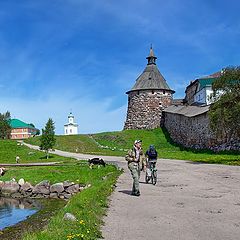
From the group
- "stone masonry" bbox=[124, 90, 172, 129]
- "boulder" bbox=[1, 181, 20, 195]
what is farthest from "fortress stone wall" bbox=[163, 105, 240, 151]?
"boulder" bbox=[1, 181, 20, 195]

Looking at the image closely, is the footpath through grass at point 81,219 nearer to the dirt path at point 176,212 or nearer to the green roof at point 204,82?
the dirt path at point 176,212

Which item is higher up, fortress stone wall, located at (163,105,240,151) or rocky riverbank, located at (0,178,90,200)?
fortress stone wall, located at (163,105,240,151)

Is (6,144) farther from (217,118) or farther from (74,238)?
(74,238)

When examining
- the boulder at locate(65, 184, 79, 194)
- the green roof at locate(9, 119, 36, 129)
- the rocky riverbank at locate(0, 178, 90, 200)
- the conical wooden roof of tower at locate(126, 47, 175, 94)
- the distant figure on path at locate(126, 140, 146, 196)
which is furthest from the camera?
the green roof at locate(9, 119, 36, 129)

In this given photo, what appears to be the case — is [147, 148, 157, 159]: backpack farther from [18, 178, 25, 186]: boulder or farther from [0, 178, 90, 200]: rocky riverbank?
[18, 178, 25, 186]: boulder

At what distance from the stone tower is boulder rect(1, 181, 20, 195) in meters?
42.5

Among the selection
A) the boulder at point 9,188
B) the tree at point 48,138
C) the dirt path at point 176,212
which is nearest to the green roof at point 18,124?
the tree at point 48,138

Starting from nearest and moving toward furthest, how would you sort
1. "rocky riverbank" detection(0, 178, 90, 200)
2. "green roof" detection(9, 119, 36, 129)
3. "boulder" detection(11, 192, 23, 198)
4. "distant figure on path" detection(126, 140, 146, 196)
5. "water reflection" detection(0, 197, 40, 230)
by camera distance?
"distant figure on path" detection(126, 140, 146, 196)
"water reflection" detection(0, 197, 40, 230)
"rocky riverbank" detection(0, 178, 90, 200)
"boulder" detection(11, 192, 23, 198)
"green roof" detection(9, 119, 36, 129)

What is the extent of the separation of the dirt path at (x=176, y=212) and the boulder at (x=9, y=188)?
916cm

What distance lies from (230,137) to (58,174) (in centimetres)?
1987

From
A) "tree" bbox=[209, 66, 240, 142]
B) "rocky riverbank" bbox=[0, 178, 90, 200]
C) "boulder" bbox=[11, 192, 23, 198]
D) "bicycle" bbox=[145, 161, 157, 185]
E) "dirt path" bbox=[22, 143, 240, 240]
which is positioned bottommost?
"boulder" bbox=[11, 192, 23, 198]

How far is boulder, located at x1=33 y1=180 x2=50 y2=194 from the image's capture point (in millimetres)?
21759

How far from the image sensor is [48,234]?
282 inches

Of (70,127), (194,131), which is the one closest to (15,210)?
(194,131)
